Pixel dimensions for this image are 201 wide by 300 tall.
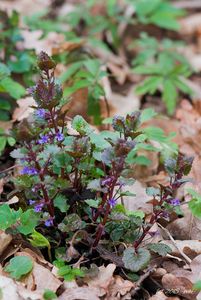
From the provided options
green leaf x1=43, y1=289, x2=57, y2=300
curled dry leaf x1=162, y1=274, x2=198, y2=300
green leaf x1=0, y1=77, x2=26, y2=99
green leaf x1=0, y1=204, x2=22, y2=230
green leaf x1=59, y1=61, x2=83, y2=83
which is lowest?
curled dry leaf x1=162, y1=274, x2=198, y2=300

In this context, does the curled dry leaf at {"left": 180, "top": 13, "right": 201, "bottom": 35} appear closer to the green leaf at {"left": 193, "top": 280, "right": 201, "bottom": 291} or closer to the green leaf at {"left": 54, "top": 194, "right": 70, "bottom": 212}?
the green leaf at {"left": 54, "top": 194, "right": 70, "bottom": 212}

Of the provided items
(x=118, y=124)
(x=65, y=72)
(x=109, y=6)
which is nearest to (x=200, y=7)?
(x=109, y=6)

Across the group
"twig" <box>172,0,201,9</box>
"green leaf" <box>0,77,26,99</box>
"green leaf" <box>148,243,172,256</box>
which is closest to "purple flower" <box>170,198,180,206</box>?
"green leaf" <box>148,243,172,256</box>

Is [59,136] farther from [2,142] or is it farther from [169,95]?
[169,95]

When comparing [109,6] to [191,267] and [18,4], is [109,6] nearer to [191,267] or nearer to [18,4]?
[18,4]

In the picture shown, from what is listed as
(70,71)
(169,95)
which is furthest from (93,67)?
(169,95)

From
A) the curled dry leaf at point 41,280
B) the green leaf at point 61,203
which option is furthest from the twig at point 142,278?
the green leaf at point 61,203

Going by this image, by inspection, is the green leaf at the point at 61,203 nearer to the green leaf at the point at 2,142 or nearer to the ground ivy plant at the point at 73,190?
the ground ivy plant at the point at 73,190
